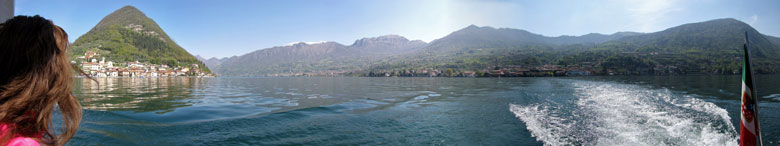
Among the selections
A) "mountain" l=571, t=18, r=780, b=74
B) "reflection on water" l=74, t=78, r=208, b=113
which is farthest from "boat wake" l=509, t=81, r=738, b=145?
"mountain" l=571, t=18, r=780, b=74

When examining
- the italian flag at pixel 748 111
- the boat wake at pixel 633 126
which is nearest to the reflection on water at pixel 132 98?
the italian flag at pixel 748 111

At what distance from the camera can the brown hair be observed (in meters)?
1.44

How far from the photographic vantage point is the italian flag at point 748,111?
2838 millimetres

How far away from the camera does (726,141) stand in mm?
6355

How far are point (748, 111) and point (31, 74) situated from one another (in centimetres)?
556

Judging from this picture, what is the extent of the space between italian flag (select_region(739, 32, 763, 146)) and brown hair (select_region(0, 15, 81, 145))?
5.32 m

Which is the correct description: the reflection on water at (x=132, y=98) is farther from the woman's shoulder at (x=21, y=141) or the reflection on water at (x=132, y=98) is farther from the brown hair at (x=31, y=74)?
the woman's shoulder at (x=21, y=141)

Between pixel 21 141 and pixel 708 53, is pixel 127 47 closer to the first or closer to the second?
pixel 21 141

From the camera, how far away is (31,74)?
59.5 inches

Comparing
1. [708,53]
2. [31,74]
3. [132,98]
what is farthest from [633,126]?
[708,53]

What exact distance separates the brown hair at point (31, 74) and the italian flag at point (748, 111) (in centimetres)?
532

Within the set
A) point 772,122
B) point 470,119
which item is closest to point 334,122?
point 470,119

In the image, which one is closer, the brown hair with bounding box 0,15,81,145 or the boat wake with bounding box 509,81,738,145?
the brown hair with bounding box 0,15,81,145

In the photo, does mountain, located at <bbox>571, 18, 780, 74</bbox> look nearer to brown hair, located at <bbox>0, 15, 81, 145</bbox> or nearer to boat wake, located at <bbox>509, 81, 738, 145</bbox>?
boat wake, located at <bbox>509, 81, 738, 145</bbox>
